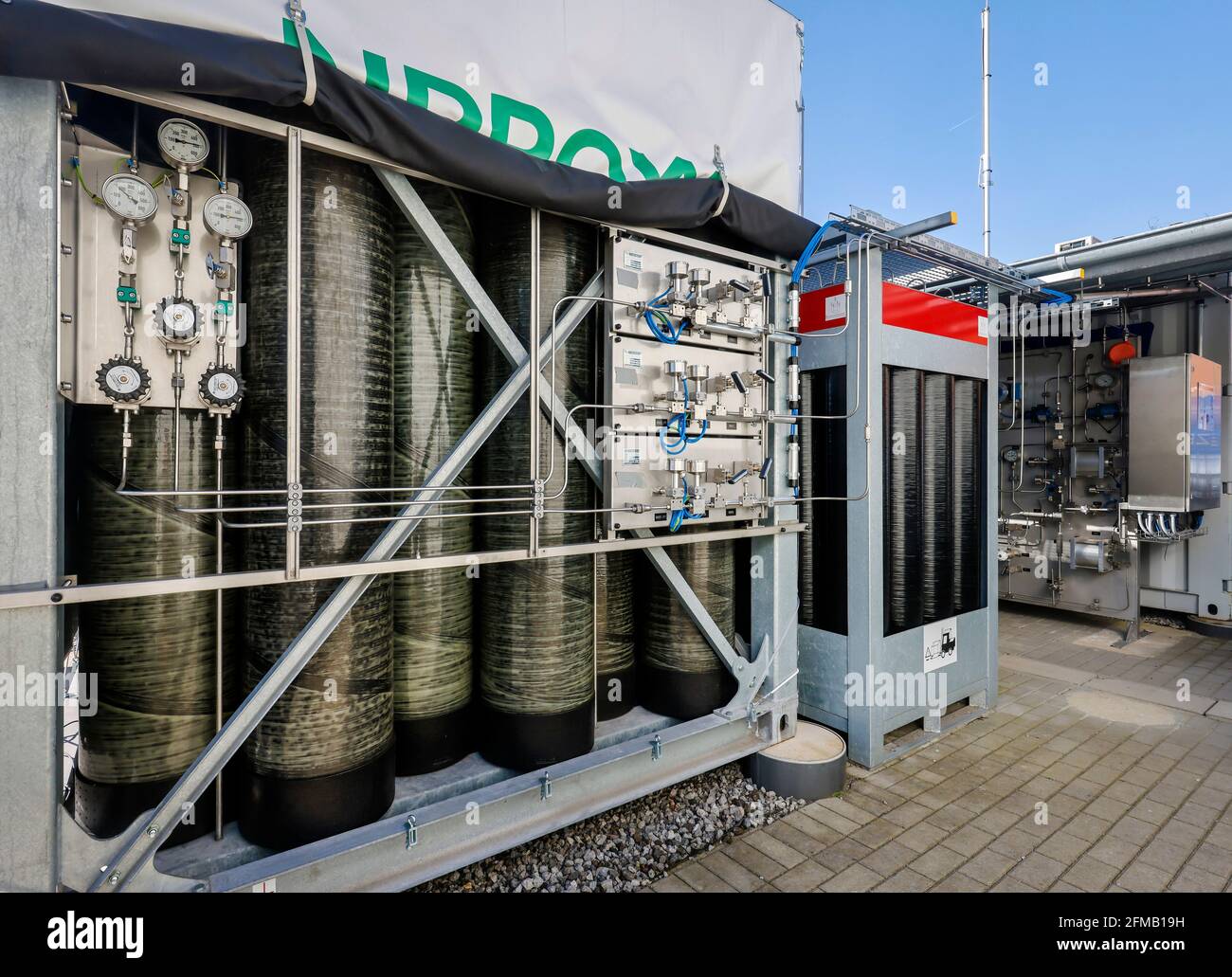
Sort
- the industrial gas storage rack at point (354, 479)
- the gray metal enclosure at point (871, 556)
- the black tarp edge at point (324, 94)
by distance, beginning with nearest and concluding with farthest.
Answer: the black tarp edge at point (324, 94) → the industrial gas storage rack at point (354, 479) → the gray metal enclosure at point (871, 556)

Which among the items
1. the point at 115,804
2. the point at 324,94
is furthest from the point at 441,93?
the point at 115,804

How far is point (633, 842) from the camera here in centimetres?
270

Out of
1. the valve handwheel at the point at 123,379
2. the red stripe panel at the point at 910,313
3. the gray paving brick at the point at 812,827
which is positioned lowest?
the gray paving brick at the point at 812,827

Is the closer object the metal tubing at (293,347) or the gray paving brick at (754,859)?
the metal tubing at (293,347)

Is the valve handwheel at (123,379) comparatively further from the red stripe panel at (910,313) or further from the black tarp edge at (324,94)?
the red stripe panel at (910,313)

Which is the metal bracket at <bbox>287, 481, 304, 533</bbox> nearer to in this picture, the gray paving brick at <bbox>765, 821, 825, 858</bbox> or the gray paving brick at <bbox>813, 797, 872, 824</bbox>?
the gray paving brick at <bbox>765, 821, 825, 858</bbox>

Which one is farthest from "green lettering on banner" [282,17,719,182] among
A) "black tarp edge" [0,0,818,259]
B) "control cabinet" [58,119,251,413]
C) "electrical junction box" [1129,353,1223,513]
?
"electrical junction box" [1129,353,1223,513]

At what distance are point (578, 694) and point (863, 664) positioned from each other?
5.35 feet

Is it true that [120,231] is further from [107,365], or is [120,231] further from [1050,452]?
[1050,452]

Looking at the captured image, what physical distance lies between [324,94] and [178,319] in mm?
744

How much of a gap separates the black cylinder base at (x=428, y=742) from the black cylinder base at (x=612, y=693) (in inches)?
27.5

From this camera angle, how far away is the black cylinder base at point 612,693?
3.05 metres

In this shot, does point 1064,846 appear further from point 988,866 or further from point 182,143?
point 182,143

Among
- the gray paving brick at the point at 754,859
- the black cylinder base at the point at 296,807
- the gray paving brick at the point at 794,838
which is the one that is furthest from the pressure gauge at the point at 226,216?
the gray paving brick at the point at 794,838
